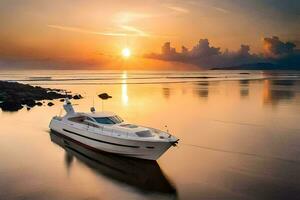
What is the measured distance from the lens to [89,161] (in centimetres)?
2989

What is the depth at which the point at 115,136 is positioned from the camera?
2953cm

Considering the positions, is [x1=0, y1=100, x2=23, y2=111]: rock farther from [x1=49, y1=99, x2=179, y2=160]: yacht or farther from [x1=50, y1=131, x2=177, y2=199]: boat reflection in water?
[x1=50, y1=131, x2=177, y2=199]: boat reflection in water

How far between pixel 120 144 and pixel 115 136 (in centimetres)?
85

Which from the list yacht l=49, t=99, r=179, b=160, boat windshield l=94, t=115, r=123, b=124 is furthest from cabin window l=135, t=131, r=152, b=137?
boat windshield l=94, t=115, r=123, b=124

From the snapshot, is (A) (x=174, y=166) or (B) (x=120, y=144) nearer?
(A) (x=174, y=166)

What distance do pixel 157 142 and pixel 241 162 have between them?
7.21 metres

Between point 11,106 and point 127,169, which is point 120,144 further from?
point 11,106

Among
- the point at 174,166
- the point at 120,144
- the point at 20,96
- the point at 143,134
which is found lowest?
the point at 174,166

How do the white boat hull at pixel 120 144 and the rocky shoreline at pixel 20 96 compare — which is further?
the rocky shoreline at pixel 20 96

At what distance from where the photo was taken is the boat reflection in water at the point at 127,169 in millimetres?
23444

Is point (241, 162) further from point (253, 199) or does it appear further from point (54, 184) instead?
point (54, 184)

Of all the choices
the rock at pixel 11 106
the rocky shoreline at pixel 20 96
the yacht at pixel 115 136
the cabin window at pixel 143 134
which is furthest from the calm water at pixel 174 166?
the rocky shoreline at pixel 20 96

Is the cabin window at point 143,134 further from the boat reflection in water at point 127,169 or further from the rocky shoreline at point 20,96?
the rocky shoreline at point 20,96

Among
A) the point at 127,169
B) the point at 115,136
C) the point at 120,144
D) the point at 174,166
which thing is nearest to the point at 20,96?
the point at 115,136
